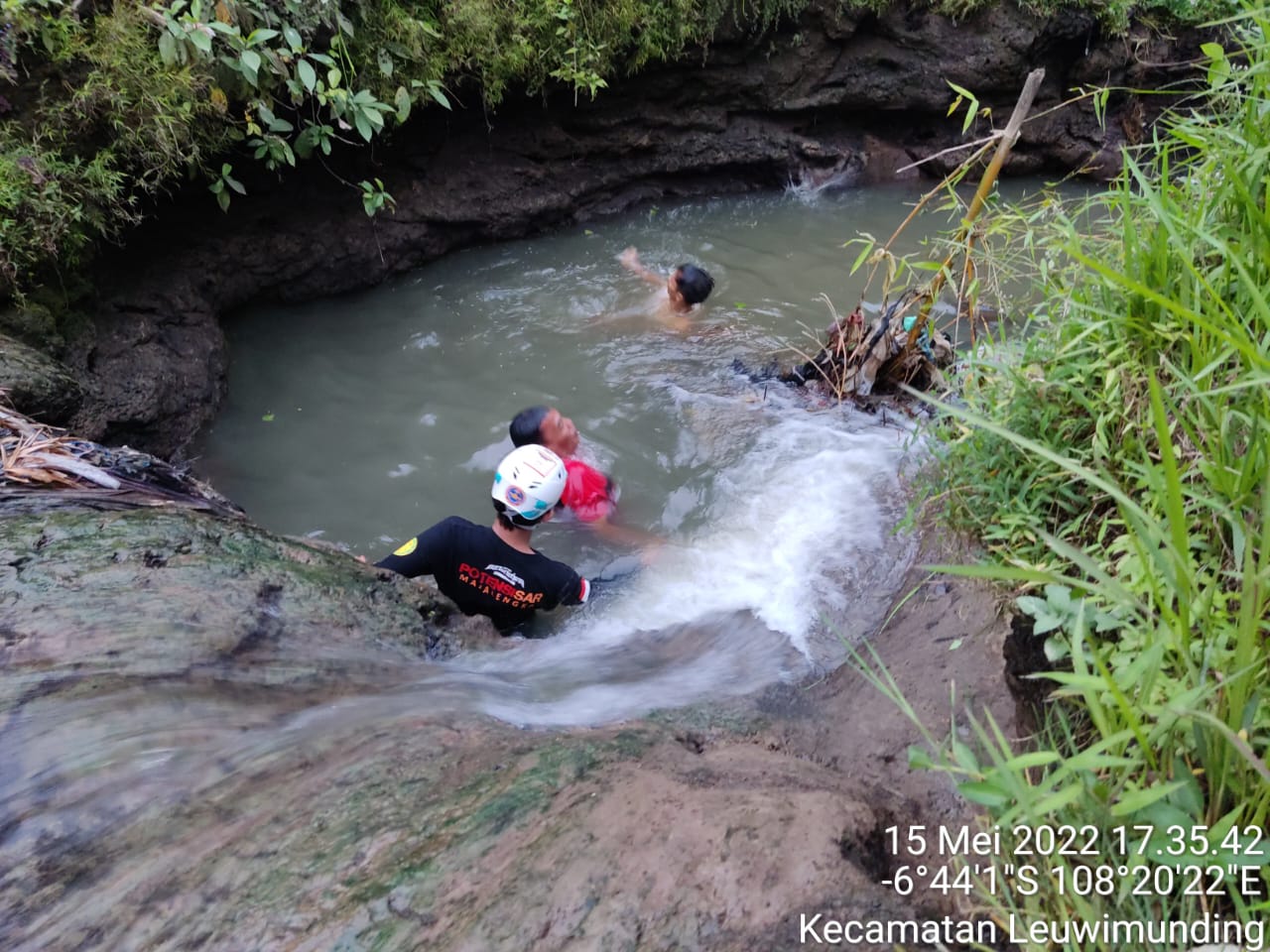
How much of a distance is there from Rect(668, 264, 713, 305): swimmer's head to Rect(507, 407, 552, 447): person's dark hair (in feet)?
7.54

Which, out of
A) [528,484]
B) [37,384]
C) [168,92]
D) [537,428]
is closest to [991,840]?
[528,484]

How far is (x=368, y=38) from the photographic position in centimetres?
560

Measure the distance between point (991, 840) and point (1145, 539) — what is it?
66cm

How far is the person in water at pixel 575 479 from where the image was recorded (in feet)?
14.1

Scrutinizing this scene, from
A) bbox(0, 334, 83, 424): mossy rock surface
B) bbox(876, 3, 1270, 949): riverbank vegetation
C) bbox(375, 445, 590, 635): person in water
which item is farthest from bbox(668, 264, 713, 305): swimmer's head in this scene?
bbox(0, 334, 83, 424): mossy rock surface

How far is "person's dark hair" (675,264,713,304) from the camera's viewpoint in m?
6.07

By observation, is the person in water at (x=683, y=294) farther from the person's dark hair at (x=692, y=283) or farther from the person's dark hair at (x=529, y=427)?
the person's dark hair at (x=529, y=427)

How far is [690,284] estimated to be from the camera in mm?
6070

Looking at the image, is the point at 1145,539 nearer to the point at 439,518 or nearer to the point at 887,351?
the point at 439,518

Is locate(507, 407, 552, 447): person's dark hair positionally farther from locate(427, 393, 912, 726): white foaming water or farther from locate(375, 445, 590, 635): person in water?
locate(427, 393, 912, 726): white foaming water

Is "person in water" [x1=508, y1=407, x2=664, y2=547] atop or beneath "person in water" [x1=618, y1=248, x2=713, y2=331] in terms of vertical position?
beneath

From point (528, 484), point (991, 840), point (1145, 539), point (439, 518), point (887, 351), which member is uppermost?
point (1145, 539)

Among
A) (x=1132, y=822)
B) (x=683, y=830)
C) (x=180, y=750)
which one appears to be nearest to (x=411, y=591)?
(x=180, y=750)

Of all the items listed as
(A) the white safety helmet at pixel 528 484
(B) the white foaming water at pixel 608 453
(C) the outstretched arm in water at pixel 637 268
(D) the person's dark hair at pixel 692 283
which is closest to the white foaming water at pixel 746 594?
(B) the white foaming water at pixel 608 453
